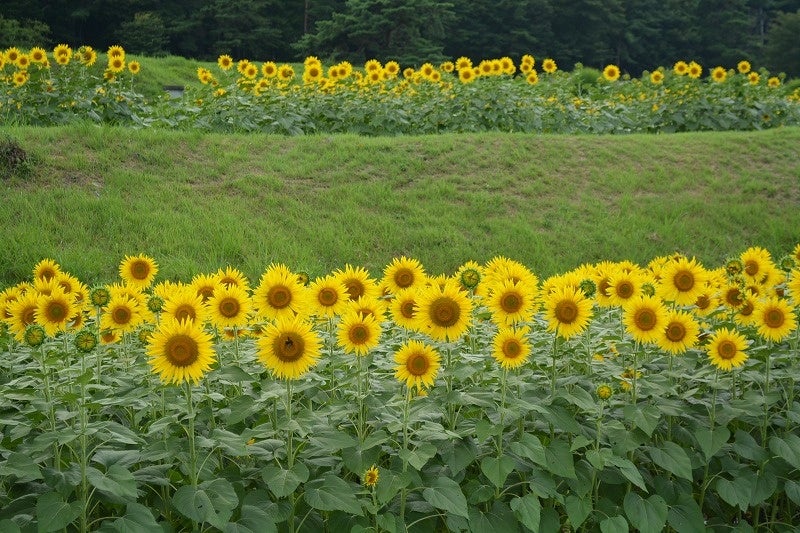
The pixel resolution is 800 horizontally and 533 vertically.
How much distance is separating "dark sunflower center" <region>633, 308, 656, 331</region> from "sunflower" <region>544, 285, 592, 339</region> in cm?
19

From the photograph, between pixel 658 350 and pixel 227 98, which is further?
pixel 227 98

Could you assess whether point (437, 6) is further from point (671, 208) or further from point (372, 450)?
point (372, 450)

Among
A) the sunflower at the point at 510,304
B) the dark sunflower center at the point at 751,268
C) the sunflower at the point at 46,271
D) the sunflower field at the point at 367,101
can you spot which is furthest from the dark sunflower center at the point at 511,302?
the sunflower field at the point at 367,101

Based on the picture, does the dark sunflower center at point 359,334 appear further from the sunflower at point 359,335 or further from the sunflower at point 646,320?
the sunflower at point 646,320

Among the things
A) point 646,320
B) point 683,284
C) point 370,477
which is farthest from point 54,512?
point 683,284

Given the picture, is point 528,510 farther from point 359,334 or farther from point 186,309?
point 186,309

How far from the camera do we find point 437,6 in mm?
25312

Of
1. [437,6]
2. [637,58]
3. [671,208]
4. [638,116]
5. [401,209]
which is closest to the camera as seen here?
[401,209]

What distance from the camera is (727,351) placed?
295 cm

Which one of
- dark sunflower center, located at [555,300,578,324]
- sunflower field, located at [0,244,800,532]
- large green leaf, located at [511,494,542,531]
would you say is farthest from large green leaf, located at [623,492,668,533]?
dark sunflower center, located at [555,300,578,324]

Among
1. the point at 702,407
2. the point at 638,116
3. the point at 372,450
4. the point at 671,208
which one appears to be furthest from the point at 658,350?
the point at 638,116

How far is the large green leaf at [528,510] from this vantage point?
257 centimetres

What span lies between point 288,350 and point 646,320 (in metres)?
1.21

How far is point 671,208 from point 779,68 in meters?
26.4
